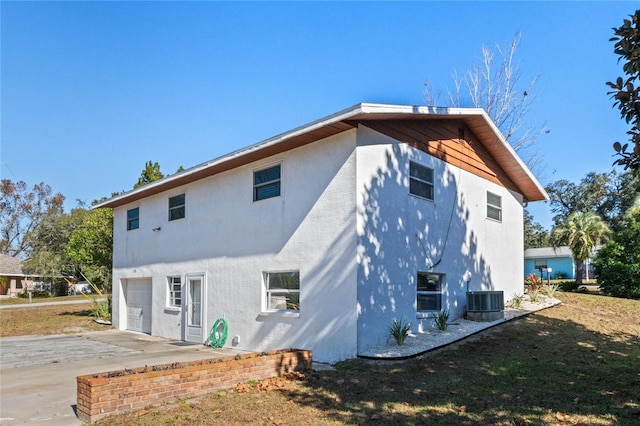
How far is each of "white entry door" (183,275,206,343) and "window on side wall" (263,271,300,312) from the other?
9.67 ft

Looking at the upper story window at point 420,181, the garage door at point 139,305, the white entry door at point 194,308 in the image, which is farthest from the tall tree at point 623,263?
the garage door at point 139,305

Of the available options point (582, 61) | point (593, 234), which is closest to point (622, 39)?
Result: point (582, 61)

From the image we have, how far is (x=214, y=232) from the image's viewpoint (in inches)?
555

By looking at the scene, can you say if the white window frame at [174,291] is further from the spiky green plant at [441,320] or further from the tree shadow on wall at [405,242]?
the spiky green plant at [441,320]

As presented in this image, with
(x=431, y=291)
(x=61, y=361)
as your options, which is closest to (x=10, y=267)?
(x=61, y=361)

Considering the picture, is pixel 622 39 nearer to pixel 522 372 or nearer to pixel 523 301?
pixel 522 372

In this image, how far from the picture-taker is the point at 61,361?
11.2 metres

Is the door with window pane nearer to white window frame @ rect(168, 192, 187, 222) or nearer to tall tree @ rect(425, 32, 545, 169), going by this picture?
white window frame @ rect(168, 192, 187, 222)

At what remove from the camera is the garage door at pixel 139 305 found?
58.9 feet

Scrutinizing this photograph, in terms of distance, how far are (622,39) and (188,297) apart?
13055 millimetres

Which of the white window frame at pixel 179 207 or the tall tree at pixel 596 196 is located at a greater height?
the tall tree at pixel 596 196

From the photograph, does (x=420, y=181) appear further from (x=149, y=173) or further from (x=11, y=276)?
(x=11, y=276)

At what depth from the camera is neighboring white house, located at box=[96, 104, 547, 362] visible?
10.3 meters

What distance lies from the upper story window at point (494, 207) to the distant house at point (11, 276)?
159 feet
